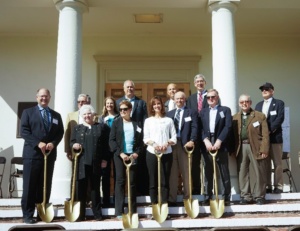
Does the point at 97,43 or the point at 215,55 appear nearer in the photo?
the point at 215,55

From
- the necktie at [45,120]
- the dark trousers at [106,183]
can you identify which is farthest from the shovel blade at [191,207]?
the necktie at [45,120]

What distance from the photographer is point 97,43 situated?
9.23 meters

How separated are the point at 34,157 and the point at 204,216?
2384 millimetres

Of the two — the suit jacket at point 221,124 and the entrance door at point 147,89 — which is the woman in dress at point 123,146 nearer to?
the suit jacket at point 221,124

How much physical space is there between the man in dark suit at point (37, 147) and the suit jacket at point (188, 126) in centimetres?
170

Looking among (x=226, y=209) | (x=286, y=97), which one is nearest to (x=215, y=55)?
(x=226, y=209)

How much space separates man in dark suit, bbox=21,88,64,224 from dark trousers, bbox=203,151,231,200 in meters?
2.11

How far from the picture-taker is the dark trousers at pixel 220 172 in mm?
5398

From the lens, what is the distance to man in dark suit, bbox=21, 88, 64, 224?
5070 mm

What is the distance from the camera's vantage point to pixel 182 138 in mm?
5520

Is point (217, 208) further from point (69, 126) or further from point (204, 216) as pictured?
point (69, 126)

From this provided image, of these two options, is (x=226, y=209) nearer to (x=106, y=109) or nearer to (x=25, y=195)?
(x=106, y=109)

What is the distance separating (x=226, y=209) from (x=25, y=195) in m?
2.67

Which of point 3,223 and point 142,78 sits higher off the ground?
point 142,78
